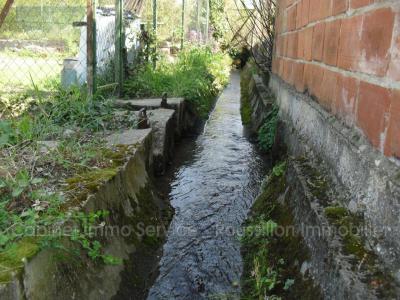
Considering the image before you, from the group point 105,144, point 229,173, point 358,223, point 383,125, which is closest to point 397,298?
point 358,223

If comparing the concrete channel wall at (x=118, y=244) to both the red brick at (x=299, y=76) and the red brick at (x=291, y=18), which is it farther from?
the red brick at (x=291, y=18)

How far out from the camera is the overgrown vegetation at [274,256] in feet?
6.31

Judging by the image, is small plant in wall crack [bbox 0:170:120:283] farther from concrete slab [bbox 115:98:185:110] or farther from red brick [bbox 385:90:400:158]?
concrete slab [bbox 115:98:185:110]

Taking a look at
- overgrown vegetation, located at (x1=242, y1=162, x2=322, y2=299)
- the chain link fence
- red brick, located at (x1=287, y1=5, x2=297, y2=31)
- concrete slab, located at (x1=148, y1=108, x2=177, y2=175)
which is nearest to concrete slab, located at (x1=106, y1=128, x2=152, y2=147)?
concrete slab, located at (x1=148, y1=108, x2=177, y2=175)

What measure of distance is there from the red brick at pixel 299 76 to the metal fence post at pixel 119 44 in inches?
108

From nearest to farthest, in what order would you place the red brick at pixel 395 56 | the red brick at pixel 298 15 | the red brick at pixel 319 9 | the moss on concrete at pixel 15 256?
the moss on concrete at pixel 15 256 → the red brick at pixel 395 56 → the red brick at pixel 319 9 → the red brick at pixel 298 15

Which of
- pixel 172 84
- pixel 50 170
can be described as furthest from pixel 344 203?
pixel 172 84

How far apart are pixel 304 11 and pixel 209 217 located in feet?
6.52

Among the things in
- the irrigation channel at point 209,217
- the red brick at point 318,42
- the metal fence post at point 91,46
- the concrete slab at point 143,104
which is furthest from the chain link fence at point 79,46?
the red brick at point 318,42

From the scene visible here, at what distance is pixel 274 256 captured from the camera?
2.29m

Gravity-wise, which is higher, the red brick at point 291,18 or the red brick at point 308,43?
the red brick at point 291,18

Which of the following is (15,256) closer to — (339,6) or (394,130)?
(394,130)

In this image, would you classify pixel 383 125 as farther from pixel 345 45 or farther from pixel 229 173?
pixel 229 173

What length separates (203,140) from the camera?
19.1 feet
